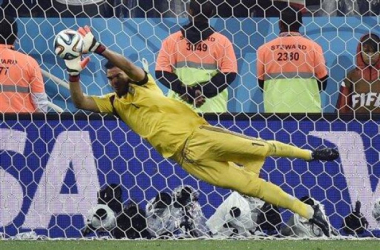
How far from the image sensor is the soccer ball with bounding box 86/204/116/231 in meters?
10.3

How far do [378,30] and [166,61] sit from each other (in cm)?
185

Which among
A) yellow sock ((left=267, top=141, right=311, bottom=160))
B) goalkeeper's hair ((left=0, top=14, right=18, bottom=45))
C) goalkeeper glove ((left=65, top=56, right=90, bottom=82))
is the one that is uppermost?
goalkeeper glove ((left=65, top=56, right=90, bottom=82))

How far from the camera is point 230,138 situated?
949 cm

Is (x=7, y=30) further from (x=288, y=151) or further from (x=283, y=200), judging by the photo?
(x=283, y=200)

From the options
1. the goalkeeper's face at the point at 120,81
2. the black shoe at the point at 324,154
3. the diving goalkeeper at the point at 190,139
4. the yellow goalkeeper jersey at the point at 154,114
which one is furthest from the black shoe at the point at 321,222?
the goalkeeper's face at the point at 120,81

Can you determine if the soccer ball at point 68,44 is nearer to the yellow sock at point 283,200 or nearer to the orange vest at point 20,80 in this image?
the yellow sock at point 283,200

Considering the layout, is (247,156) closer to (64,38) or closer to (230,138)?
(230,138)

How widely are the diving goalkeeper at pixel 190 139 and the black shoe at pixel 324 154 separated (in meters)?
0.12

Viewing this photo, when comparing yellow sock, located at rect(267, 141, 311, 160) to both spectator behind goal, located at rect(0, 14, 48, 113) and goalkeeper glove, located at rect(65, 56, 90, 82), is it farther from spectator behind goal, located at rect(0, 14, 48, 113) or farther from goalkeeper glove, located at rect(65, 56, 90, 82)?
spectator behind goal, located at rect(0, 14, 48, 113)

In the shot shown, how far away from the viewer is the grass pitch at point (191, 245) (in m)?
9.30

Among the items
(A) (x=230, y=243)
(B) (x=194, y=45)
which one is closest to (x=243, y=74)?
(B) (x=194, y=45)

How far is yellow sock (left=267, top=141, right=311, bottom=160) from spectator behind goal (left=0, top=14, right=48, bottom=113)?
2.14 meters

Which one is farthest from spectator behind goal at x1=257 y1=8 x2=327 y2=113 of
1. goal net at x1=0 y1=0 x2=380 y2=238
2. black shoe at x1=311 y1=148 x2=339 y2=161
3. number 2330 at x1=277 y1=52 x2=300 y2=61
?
black shoe at x1=311 y1=148 x2=339 y2=161

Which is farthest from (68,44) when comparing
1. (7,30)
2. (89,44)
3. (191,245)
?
(7,30)
